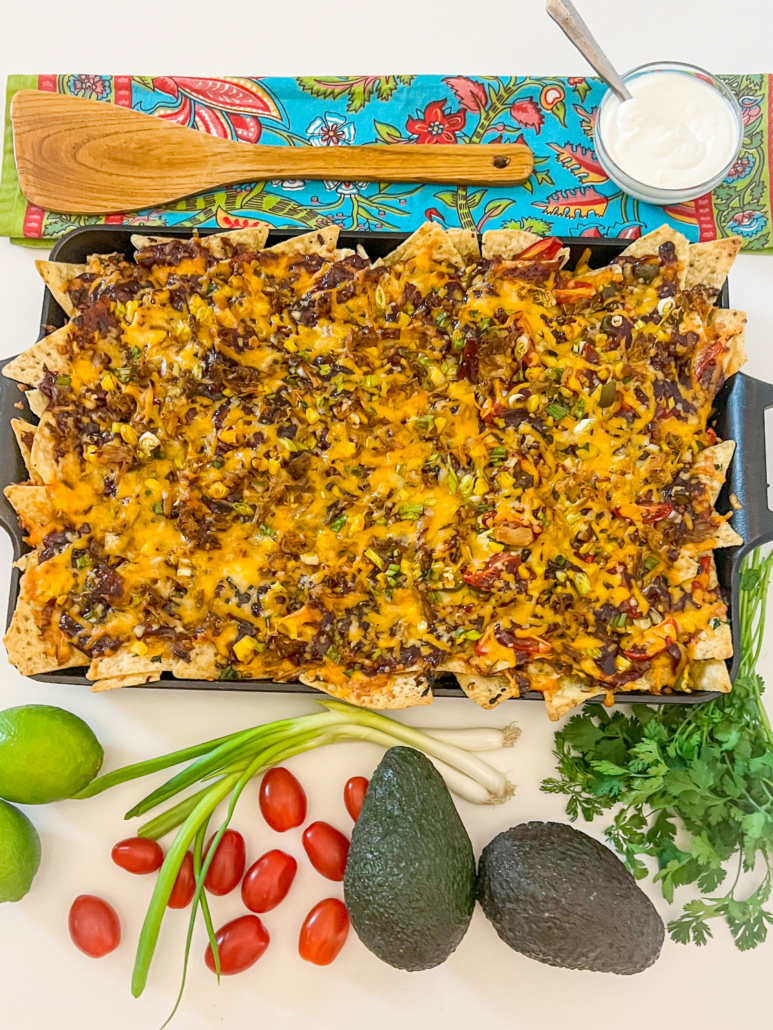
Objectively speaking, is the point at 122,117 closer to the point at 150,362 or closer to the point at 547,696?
the point at 150,362

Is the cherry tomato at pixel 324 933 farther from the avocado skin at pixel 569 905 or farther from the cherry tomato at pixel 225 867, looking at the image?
the avocado skin at pixel 569 905

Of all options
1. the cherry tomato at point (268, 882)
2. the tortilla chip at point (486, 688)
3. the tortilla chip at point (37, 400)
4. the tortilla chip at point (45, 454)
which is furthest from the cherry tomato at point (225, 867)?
the tortilla chip at point (37, 400)

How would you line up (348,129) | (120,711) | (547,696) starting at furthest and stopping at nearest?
(348,129)
(120,711)
(547,696)

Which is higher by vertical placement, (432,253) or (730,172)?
(730,172)

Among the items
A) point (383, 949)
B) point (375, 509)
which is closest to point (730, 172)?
point (375, 509)

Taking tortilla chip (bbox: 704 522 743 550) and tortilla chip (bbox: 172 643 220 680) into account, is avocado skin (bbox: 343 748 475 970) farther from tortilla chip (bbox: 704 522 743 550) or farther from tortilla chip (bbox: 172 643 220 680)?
tortilla chip (bbox: 704 522 743 550)

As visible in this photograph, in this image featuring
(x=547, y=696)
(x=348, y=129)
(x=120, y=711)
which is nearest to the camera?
(x=547, y=696)

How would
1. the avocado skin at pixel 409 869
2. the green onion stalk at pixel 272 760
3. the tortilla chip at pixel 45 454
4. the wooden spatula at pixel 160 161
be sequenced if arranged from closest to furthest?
the avocado skin at pixel 409 869 < the tortilla chip at pixel 45 454 < the green onion stalk at pixel 272 760 < the wooden spatula at pixel 160 161
